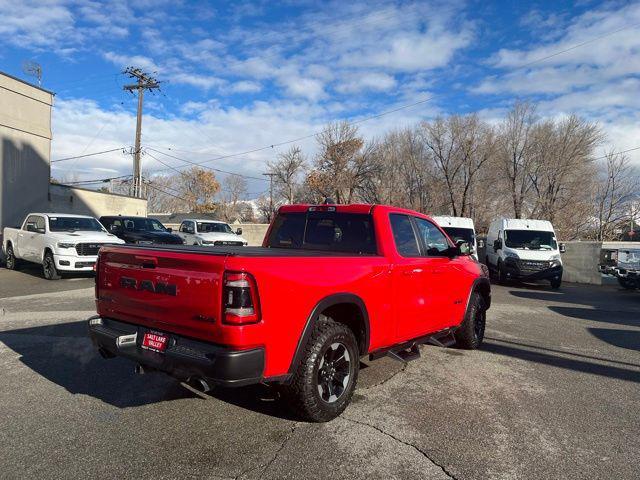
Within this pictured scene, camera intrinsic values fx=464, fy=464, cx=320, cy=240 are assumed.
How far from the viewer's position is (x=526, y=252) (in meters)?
15.1

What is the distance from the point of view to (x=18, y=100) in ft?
55.5

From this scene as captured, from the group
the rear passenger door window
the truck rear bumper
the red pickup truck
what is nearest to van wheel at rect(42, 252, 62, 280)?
the red pickup truck

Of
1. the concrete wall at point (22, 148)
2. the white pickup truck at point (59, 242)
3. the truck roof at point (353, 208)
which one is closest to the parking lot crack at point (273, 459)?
the truck roof at point (353, 208)

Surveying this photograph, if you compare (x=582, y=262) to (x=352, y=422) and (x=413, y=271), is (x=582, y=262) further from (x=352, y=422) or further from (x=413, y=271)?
(x=352, y=422)

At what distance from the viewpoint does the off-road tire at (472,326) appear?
6.06m

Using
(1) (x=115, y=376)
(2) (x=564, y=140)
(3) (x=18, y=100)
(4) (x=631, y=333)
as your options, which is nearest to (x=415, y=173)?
Result: (2) (x=564, y=140)

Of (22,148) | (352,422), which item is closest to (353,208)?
(352,422)

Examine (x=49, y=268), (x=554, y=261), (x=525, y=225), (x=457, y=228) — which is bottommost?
(x=49, y=268)

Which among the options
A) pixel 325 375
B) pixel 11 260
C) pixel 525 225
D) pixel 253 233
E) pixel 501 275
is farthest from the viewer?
pixel 253 233

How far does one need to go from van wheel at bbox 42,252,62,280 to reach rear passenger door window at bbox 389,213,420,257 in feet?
34.0

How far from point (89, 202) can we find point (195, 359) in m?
21.2

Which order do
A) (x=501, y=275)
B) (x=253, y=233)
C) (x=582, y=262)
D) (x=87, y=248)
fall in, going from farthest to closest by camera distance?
(x=253, y=233), (x=582, y=262), (x=501, y=275), (x=87, y=248)

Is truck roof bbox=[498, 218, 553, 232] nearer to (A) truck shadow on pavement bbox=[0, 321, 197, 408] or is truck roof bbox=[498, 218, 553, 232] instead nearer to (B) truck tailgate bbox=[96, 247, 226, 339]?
(A) truck shadow on pavement bbox=[0, 321, 197, 408]

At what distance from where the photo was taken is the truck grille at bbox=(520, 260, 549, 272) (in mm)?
14797
